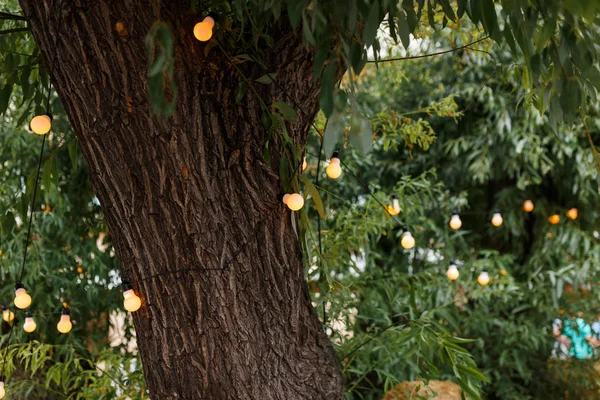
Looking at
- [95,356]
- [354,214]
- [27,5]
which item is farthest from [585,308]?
[27,5]

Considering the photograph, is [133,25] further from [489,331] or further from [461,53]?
[489,331]

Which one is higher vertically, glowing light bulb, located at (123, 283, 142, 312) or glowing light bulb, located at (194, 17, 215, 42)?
glowing light bulb, located at (194, 17, 215, 42)

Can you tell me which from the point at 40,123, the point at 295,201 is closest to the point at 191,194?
the point at 295,201

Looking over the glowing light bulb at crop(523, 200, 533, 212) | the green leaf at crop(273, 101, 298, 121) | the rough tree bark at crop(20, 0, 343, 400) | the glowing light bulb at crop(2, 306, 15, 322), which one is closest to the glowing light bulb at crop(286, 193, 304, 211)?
the rough tree bark at crop(20, 0, 343, 400)

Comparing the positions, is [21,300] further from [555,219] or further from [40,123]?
[555,219]

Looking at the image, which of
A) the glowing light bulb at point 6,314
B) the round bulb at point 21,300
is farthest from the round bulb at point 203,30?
the glowing light bulb at point 6,314

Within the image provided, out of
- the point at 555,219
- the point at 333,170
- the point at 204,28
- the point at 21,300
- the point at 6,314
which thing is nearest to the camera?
the point at 204,28

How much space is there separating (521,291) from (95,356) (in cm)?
168

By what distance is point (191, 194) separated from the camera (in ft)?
3.48

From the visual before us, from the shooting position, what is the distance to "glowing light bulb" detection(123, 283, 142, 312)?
42.6 inches

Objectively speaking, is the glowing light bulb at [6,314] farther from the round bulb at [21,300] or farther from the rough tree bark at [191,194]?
the rough tree bark at [191,194]

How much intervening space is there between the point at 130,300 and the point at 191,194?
21cm

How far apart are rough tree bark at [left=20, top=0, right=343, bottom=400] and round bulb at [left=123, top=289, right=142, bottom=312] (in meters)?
0.02

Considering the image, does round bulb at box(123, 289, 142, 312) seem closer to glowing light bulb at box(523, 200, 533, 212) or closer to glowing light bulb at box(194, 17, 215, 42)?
glowing light bulb at box(194, 17, 215, 42)
